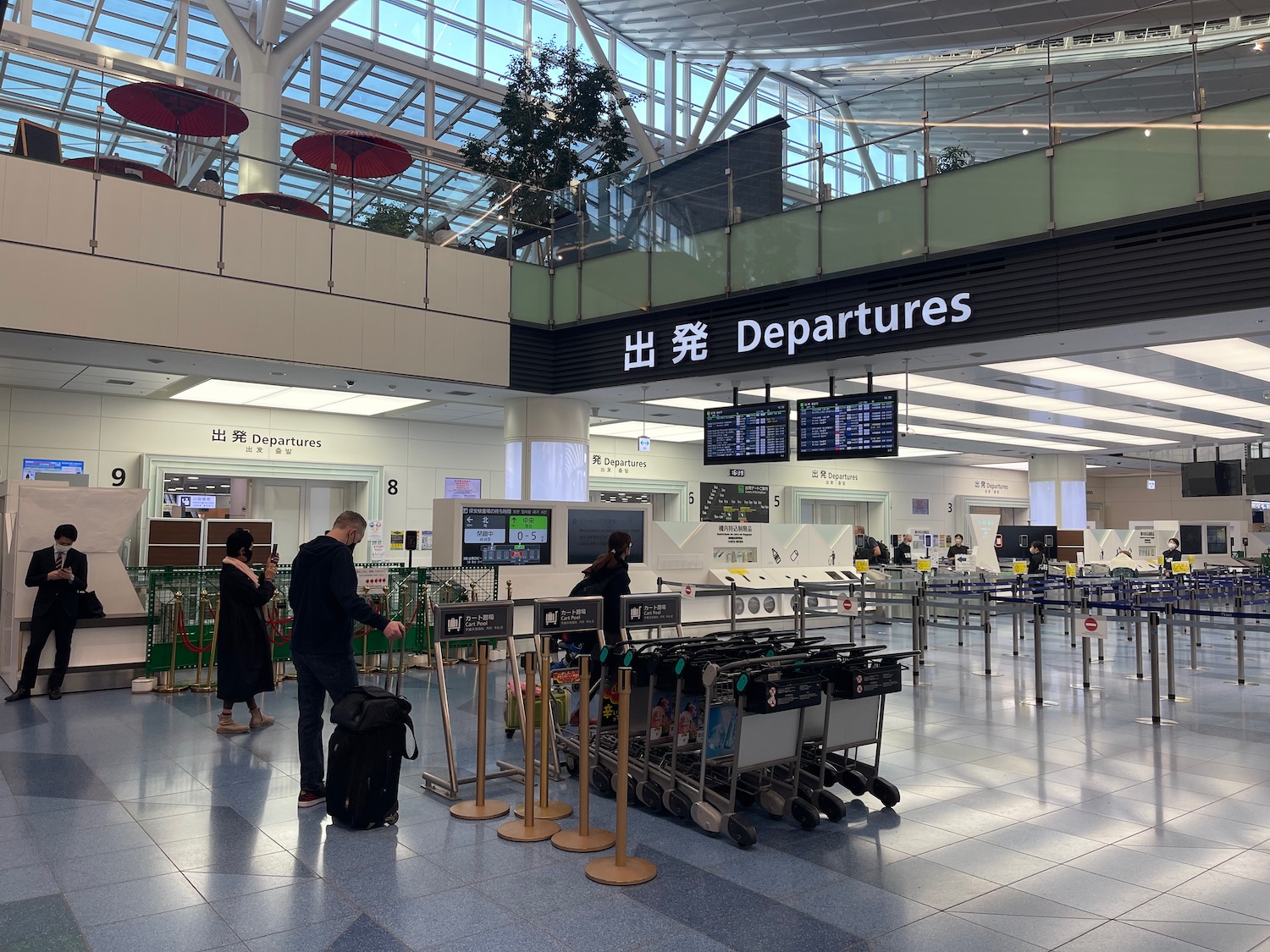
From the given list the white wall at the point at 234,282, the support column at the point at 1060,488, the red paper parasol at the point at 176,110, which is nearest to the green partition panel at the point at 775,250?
the white wall at the point at 234,282

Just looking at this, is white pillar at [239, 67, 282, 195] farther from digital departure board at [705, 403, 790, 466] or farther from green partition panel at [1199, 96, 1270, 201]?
green partition panel at [1199, 96, 1270, 201]

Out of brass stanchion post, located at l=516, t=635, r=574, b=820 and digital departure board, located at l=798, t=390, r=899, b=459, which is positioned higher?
digital departure board, located at l=798, t=390, r=899, b=459

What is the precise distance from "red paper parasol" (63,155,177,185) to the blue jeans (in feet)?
21.0

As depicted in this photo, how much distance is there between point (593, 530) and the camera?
37.5 ft

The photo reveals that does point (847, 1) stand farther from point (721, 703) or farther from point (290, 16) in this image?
point (721, 703)

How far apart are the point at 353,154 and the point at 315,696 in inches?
292

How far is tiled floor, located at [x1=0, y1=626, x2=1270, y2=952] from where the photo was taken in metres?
3.40

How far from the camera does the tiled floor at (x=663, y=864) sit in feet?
11.2

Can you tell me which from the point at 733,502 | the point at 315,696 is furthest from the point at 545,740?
the point at 733,502

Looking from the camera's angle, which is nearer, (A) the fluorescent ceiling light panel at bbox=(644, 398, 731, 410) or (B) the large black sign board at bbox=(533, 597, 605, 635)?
(B) the large black sign board at bbox=(533, 597, 605, 635)

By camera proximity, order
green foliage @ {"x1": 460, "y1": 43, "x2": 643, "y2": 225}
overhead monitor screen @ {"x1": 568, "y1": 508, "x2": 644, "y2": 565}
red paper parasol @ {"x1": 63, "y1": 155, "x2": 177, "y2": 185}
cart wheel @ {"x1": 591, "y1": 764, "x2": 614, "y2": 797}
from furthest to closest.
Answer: green foliage @ {"x1": 460, "y1": 43, "x2": 643, "y2": 225} → overhead monitor screen @ {"x1": 568, "y1": 508, "x2": 644, "y2": 565} → red paper parasol @ {"x1": 63, "y1": 155, "x2": 177, "y2": 185} → cart wheel @ {"x1": 591, "y1": 764, "x2": 614, "y2": 797}

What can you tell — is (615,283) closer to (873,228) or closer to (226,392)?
(873,228)

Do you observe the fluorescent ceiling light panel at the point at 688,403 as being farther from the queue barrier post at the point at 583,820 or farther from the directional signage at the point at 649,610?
the queue barrier post at the point at 583,820

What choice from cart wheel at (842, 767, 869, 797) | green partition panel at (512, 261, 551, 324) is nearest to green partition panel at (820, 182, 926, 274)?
green partition panel at (512, 261, 551, 324)
